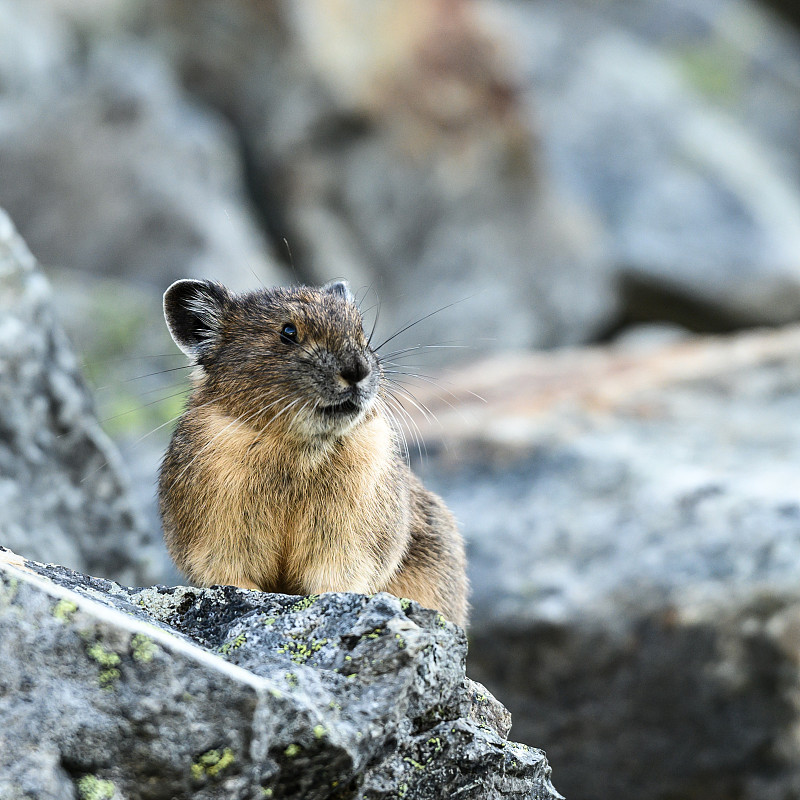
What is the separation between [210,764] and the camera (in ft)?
13.9

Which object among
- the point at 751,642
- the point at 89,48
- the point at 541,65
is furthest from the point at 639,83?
the point at 751,642

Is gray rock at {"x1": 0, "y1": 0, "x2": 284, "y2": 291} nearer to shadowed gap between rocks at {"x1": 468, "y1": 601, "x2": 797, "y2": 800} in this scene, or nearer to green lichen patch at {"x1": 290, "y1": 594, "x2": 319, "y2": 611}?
shadowed gap between rocks at {"x1": 468, "y1": 601, "x2": 797, "y2": 800}

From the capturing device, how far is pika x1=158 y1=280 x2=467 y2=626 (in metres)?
6.29

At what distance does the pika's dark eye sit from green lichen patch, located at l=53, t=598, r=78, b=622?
2.51 meters

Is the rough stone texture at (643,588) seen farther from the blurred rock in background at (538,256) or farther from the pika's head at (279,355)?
the pika's head at (279,355)

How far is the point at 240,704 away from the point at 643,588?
589cm

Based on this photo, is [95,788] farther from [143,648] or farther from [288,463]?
[288,463]

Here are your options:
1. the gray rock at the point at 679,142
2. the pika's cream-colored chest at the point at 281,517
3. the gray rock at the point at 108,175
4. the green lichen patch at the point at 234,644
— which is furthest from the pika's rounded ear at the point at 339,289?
the gray rock at the point at 679,142

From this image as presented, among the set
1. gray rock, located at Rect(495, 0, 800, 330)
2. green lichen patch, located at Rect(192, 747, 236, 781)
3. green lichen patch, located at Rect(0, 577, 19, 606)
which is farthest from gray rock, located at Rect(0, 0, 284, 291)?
green lichen patch, located at Rect(192, 747, 236, 781)

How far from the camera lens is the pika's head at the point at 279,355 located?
6.21m

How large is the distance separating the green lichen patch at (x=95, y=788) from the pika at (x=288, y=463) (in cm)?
226

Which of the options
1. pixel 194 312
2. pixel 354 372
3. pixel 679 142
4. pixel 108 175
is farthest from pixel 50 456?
pixel 679 142

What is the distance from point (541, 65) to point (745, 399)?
13.7 m

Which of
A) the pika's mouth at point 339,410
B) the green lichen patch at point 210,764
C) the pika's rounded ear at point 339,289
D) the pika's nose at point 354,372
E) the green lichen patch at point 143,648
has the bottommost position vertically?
the green lichen patch at point 210,764
